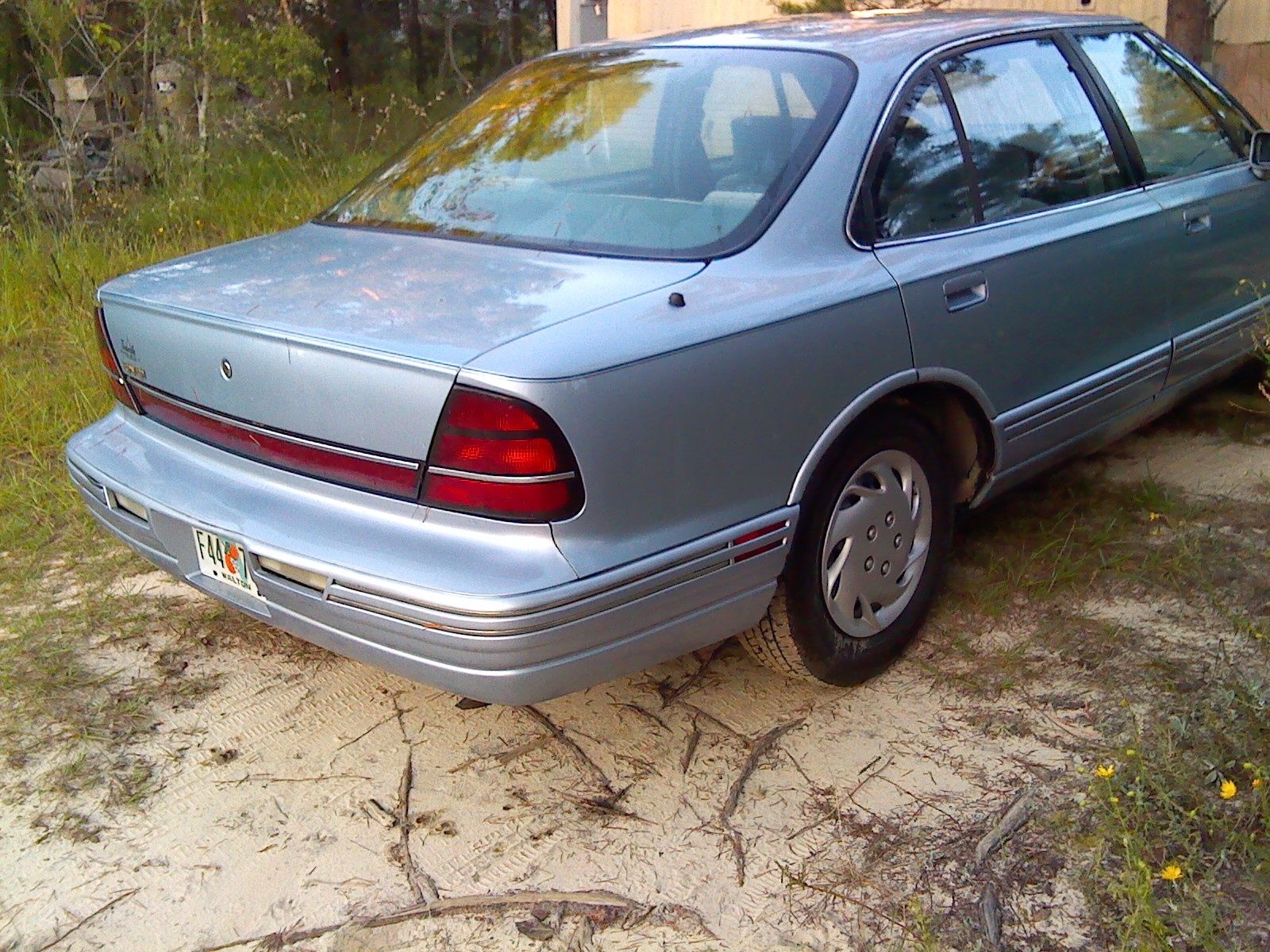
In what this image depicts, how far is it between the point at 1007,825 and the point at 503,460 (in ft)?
4.18

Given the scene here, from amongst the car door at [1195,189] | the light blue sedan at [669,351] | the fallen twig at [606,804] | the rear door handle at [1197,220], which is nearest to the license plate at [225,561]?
the light blue sedan at [669,351]

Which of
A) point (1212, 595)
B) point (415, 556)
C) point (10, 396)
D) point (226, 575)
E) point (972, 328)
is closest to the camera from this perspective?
point (415, 556)

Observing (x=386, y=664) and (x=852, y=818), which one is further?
(x=852, y=818)

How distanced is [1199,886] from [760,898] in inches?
31.9

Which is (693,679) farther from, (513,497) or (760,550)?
(513,497)

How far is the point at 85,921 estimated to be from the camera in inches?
93.1

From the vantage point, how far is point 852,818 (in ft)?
8.41

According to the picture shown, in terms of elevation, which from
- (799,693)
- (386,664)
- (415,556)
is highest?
(415,556)

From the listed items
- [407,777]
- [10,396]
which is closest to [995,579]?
[407,777]

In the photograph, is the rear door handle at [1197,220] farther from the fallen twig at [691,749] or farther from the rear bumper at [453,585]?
the fallen twig at [691,749]

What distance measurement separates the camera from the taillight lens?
7.13 feet

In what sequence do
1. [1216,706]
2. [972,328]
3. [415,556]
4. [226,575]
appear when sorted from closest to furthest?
[415,556] < [226,575] < [1216,706] < [972,328]

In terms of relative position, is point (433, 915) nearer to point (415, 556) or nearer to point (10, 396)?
point (415, 556)

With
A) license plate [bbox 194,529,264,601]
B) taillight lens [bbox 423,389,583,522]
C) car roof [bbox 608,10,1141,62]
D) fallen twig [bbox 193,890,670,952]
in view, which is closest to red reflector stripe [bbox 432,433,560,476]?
taillight lens [bbox 423,389,583,522]
